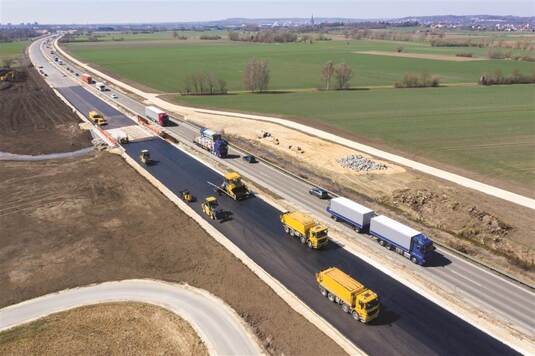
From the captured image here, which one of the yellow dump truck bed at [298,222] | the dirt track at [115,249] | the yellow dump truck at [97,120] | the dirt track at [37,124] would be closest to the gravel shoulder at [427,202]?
the yellow dump truck bed at [298,222]

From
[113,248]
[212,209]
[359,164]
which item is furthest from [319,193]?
[113,248]

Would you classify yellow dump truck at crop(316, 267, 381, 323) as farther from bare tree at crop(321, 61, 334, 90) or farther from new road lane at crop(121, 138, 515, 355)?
bare tree at crop(321, 61, 334, 90)

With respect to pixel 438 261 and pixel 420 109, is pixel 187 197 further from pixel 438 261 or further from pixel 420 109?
pixel 420 109

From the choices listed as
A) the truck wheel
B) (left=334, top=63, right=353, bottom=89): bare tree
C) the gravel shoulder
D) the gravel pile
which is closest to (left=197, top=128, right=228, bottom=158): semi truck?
the gravel shoulder

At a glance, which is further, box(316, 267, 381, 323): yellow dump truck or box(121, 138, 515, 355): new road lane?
box(316, 267, 381, 323): yellow dump truck

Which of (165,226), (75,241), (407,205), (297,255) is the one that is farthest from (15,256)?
(407,205)

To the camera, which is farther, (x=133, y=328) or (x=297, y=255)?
(x=297, y=255)

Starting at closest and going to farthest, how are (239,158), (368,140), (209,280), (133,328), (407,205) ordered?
(133,328)
(209,280)
(407,205)
(239,158)
(368,140)

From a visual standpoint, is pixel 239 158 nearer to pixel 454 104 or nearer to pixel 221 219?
pixel 221 219
